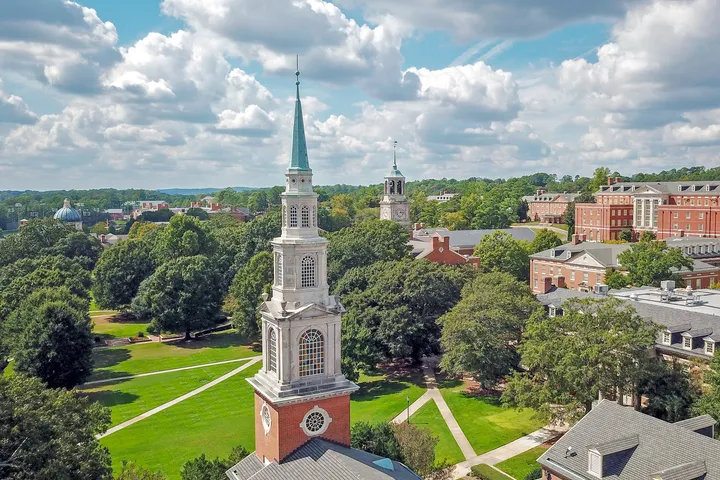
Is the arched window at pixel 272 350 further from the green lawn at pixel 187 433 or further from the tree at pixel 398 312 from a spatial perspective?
the tree at pixel 398 312

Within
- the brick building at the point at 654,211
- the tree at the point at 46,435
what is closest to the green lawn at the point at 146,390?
the tree at the point at 46,435

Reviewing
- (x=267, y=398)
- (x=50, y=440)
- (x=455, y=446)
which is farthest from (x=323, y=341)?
(x=455, y=446)

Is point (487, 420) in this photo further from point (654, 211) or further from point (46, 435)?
point (654, 211)

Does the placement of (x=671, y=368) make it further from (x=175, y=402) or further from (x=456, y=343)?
(x=175, y=402)

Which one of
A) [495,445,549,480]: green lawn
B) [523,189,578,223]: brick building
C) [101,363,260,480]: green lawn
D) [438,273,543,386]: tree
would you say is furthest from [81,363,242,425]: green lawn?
[523,189,578,223]: brick building

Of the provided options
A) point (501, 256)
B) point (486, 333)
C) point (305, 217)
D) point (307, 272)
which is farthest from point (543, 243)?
point (307, 272)

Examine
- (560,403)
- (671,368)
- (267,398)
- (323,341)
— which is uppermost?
(323,341)

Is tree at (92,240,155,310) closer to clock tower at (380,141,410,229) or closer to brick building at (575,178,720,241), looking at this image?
clock tower at (380,141,410,229)

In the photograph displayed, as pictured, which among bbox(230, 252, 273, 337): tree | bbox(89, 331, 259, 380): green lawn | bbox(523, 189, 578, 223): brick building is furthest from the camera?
bbox(523, 189, 578, 223): brick building
